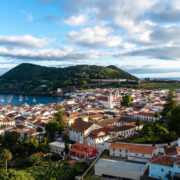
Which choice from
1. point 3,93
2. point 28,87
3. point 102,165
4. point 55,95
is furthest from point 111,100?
point 3,93

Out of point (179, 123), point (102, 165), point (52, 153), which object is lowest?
point (52, 153)

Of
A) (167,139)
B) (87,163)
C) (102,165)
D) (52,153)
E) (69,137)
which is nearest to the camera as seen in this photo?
(102,165)

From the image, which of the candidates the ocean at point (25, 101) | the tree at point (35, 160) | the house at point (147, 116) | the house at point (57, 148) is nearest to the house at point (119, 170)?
the tree at point (35, 160)

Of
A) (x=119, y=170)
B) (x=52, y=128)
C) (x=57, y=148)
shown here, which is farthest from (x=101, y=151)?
(x=52, y=128)

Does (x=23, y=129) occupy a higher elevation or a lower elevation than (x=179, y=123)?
lower

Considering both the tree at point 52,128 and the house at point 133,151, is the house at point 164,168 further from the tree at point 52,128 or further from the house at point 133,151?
the tree at point 52,128

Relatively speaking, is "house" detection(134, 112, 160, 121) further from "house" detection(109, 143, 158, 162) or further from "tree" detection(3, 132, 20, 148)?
"tree" detection(3, 132, 20, 148)

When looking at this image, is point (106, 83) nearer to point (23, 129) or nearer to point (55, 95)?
point (55, 95)

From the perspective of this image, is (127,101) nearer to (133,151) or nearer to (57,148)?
(57,148)
